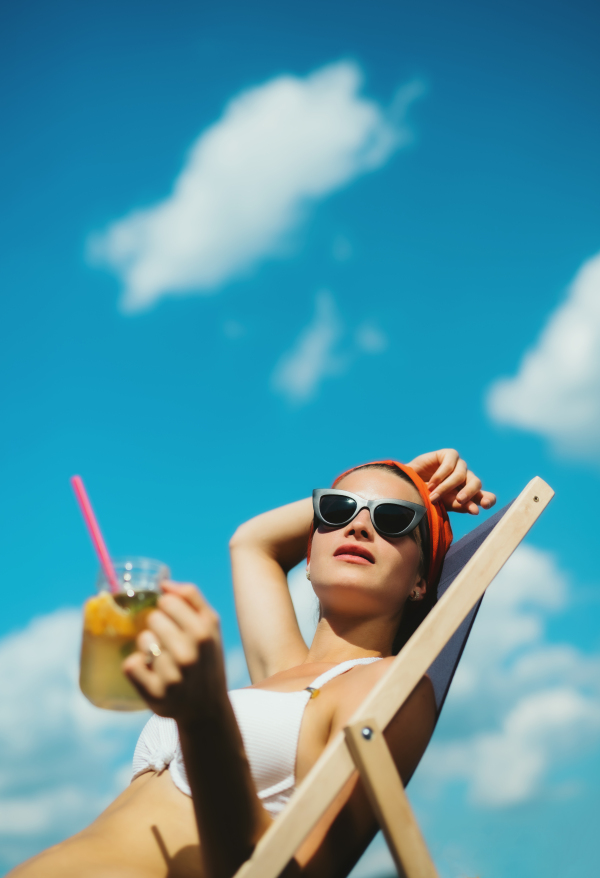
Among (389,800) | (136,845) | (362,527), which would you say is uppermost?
(362,527)

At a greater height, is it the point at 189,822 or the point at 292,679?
the point at 292,679

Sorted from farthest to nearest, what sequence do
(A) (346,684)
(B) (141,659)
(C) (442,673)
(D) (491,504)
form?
(D) (491,504) → (C) (442,673) → (A) (346,684) → (B) (141,659)

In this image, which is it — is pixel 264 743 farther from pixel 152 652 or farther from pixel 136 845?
pixel 152 652

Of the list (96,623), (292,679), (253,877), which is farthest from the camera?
(292,679)

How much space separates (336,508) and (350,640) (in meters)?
0.62

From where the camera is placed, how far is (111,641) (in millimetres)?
1526

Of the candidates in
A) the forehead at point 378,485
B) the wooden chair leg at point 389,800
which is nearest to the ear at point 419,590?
the forehead at point 378,485

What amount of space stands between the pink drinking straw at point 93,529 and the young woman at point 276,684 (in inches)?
12.4

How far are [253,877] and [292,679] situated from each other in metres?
1.16

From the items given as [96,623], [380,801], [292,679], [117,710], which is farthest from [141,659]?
[292,679]

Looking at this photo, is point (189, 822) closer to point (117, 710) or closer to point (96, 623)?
point (117, 710)

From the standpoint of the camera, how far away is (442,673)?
2766 mm

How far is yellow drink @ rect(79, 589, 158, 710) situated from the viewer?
1518mm

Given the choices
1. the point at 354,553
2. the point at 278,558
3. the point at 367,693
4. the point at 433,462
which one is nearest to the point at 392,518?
the point at 354,553
